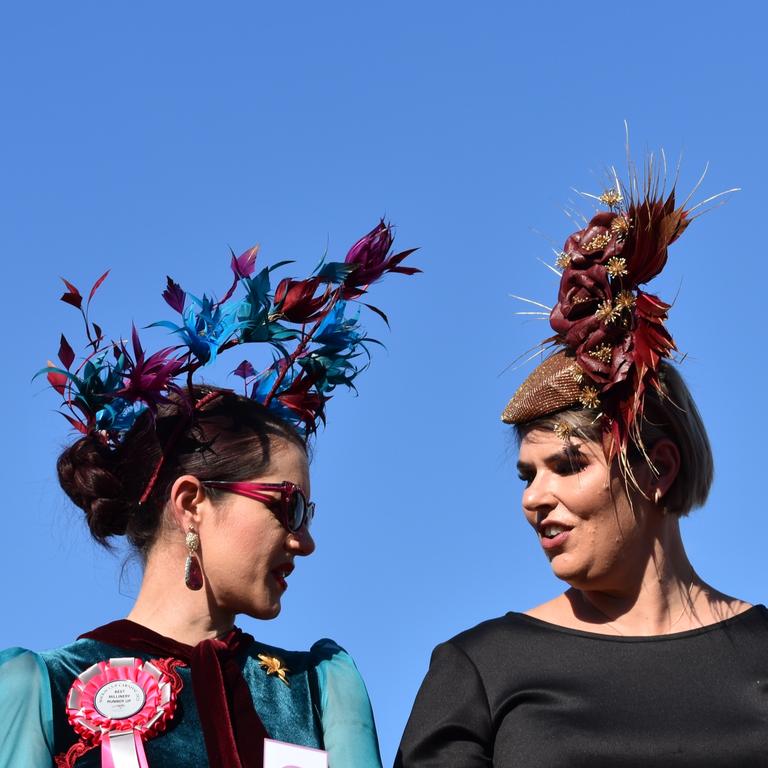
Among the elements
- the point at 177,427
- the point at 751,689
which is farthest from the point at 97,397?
the point at 751,689

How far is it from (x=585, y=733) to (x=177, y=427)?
167cm

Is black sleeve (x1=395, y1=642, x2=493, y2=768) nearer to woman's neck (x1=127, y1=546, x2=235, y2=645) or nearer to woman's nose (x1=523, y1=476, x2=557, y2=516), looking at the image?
woman's nose (x1=523, y1=476, x2=557, y2=516)

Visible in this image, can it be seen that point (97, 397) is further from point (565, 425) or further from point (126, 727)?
point (565, 425)


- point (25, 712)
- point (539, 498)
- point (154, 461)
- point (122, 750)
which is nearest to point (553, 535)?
point (539, 498)

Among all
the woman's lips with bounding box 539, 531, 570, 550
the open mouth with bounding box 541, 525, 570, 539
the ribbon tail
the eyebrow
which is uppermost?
the eyebrow

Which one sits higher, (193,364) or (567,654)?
(193,364)

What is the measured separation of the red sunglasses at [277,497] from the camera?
196 inches

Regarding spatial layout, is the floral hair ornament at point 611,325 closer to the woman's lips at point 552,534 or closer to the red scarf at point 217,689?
the woman's lips at point 552,534

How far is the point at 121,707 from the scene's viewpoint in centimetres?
461

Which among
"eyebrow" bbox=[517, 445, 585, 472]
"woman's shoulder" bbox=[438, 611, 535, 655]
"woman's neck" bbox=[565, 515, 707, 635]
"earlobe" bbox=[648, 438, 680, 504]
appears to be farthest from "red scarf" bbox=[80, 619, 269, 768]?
"earlobe" bbox=[648, 438, 680, 504]

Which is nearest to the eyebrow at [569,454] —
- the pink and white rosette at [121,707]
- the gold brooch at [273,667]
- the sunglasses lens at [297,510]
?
the sunglasses lens at [297,510]

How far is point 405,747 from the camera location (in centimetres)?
465

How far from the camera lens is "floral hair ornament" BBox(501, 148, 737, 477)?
15.7 ft

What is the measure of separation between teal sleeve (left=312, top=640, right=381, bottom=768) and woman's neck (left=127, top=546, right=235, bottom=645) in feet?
1.20
